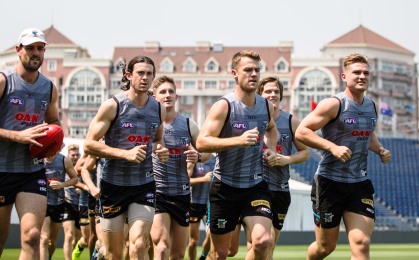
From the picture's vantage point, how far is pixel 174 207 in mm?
11891

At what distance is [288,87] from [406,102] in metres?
18.6

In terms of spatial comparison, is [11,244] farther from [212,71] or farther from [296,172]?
[212,71]

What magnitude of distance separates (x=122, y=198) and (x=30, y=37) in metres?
2.20

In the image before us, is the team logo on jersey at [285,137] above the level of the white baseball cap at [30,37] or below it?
below

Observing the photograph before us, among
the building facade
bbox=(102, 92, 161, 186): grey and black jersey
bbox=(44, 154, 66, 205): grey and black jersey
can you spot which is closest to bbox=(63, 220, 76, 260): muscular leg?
bbox=(44, 154, 66, 205): grey and black jersey

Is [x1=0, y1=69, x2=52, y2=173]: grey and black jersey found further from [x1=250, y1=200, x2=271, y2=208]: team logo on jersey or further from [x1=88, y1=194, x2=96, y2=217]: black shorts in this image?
[x1=88, y1=194, x2=96, y2=217]: black shorts

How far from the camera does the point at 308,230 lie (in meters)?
36.7

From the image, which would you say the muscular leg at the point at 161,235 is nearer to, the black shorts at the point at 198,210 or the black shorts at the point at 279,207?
the black shorts at the point at 279,207

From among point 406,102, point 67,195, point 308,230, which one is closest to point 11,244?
point 67,195

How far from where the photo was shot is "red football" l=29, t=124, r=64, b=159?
356 inches

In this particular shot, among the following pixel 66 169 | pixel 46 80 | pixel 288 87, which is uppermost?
pixel 288 87

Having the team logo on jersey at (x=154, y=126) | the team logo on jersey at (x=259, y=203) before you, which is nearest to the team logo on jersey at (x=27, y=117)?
the team logo on jersey at (x=154, y=126)

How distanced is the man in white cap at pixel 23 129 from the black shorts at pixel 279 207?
4.23 meters

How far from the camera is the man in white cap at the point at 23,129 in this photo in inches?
352
